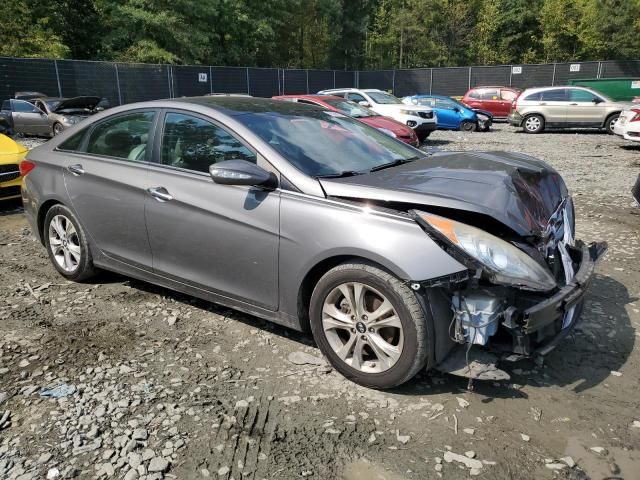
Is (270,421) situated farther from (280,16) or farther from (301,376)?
(280,16)

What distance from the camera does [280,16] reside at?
4159 cm

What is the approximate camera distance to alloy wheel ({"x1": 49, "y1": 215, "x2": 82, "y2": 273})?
4621mm

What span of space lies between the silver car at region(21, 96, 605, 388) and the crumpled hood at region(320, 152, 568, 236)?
0.04 feet

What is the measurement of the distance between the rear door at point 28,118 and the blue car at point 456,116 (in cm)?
1228

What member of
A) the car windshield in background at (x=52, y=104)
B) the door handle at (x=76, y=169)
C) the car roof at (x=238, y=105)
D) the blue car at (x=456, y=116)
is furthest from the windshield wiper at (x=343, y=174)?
the blue car at (x=456, y=116)

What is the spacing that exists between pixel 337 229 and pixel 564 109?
18291 mm

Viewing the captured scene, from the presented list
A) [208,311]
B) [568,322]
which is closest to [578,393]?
[568,322]

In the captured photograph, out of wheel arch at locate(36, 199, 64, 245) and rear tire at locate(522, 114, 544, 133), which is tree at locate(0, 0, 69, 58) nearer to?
rear tire at locate(522, 114, 544, 133)

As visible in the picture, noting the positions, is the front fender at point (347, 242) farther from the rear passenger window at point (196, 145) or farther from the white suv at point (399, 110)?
the white suv at point (399, 110)

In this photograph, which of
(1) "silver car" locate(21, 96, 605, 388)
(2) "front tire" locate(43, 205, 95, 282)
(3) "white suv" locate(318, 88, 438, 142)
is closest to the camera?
(1) "silver car" locate(21, 96, 605, 388)

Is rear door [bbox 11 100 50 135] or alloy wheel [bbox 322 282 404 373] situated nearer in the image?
alloy wheel [bbox 322 282 404 373]

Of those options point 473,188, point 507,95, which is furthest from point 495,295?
point 507,95

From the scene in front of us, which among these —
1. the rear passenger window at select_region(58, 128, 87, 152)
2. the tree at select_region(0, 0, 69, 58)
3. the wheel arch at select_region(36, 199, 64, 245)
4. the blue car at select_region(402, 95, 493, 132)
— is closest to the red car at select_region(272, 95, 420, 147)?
the blue car at select_region(402, 95, 493, 132)

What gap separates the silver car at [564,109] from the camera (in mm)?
17922
